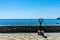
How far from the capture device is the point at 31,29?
30.7 feet

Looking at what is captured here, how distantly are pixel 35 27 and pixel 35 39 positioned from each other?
3030 millimetres

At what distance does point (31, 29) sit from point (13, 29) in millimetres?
1434

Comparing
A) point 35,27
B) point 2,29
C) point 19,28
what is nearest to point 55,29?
point 35,27

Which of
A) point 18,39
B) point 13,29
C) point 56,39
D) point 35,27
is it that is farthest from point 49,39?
point 13,29

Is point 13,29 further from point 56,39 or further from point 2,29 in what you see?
point 56,39

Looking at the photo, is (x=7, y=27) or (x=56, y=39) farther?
(x=7, y=27)

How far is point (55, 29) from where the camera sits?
9.48 meters

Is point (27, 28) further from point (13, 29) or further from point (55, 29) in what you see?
point (55, 29)

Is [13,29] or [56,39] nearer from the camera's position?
[56,39]

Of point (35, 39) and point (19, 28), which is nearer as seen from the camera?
point (35, 39)

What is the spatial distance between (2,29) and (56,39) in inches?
178

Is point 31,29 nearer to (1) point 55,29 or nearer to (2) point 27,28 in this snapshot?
(2) point 27,28

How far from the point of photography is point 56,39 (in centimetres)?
635

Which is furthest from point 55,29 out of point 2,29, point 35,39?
→ point 2,29
